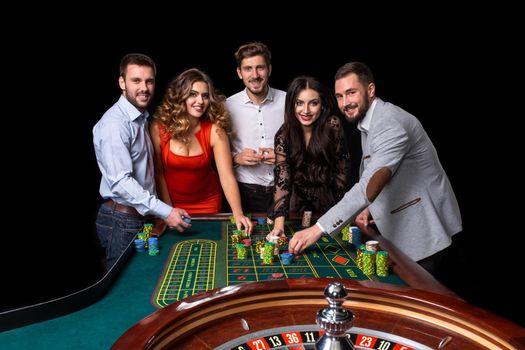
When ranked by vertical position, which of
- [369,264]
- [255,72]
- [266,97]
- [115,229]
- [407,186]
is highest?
[255,72]

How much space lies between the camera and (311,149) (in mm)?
3664

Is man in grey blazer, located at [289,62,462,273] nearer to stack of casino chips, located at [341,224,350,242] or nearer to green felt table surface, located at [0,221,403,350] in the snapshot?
stack of casino chips, located at [341,224,350,242]

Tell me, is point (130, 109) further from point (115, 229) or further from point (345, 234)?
point (345, 234)

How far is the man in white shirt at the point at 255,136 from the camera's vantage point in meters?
4.25

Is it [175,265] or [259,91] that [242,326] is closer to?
[175,265]

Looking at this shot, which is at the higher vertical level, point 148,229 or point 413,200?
point 413,200

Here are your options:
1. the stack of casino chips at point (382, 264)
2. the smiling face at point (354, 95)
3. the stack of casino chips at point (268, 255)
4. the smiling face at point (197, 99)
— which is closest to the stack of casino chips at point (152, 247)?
the stack of casino chips at point (268, 255)

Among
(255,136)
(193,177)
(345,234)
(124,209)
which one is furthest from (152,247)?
(255,136)

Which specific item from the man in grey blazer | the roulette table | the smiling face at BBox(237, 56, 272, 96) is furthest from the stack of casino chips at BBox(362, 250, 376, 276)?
the smiling face at BBox(237, 56, 272, 96)

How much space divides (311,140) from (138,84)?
52.1 inches

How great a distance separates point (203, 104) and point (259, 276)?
1832 millimetres

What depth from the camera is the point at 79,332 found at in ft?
5.43

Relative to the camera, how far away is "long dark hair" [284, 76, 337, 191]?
3.63 m

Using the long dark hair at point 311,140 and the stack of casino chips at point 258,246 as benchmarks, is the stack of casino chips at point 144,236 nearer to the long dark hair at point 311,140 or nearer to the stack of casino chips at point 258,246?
the stack of casino chips at point 258,246
